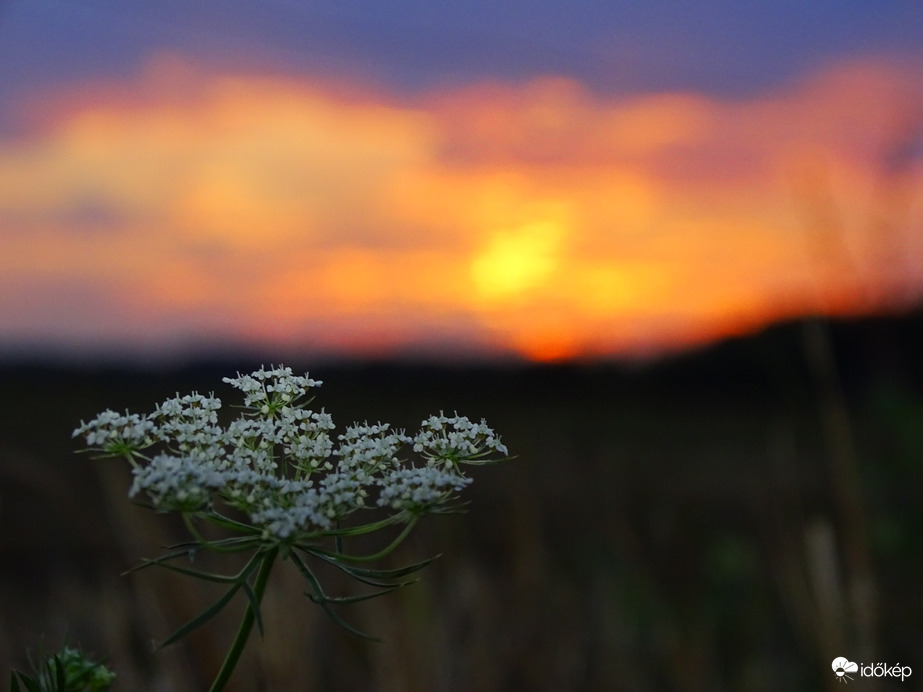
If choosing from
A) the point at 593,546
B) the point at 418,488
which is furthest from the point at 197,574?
the point at 593,546

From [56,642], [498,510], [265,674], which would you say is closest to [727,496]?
[498,510]

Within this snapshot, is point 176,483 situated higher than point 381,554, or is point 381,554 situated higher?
point 176,483

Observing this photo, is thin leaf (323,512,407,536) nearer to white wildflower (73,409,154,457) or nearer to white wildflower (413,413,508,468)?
white wildflower (413,413,508,468)

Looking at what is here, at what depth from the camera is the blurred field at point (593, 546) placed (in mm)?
3939

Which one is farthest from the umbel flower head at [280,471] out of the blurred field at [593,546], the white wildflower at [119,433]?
the blurred field at [593,546]

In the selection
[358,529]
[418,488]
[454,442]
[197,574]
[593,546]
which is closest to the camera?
[197,574]

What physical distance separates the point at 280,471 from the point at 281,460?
0.12 ft

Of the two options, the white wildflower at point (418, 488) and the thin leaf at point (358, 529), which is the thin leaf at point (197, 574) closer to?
the thin leaf at point (358, 529)

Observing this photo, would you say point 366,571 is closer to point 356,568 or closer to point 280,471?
point 356,568

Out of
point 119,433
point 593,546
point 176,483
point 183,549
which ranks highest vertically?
point 119,433

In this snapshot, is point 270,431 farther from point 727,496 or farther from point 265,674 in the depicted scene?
point 727,496

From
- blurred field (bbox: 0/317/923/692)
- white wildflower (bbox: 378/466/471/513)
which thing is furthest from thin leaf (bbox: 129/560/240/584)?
blurred field (bbox: 0/317/923/692)

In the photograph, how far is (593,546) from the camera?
8352 millimetres

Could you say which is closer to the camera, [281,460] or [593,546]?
[281,460]
